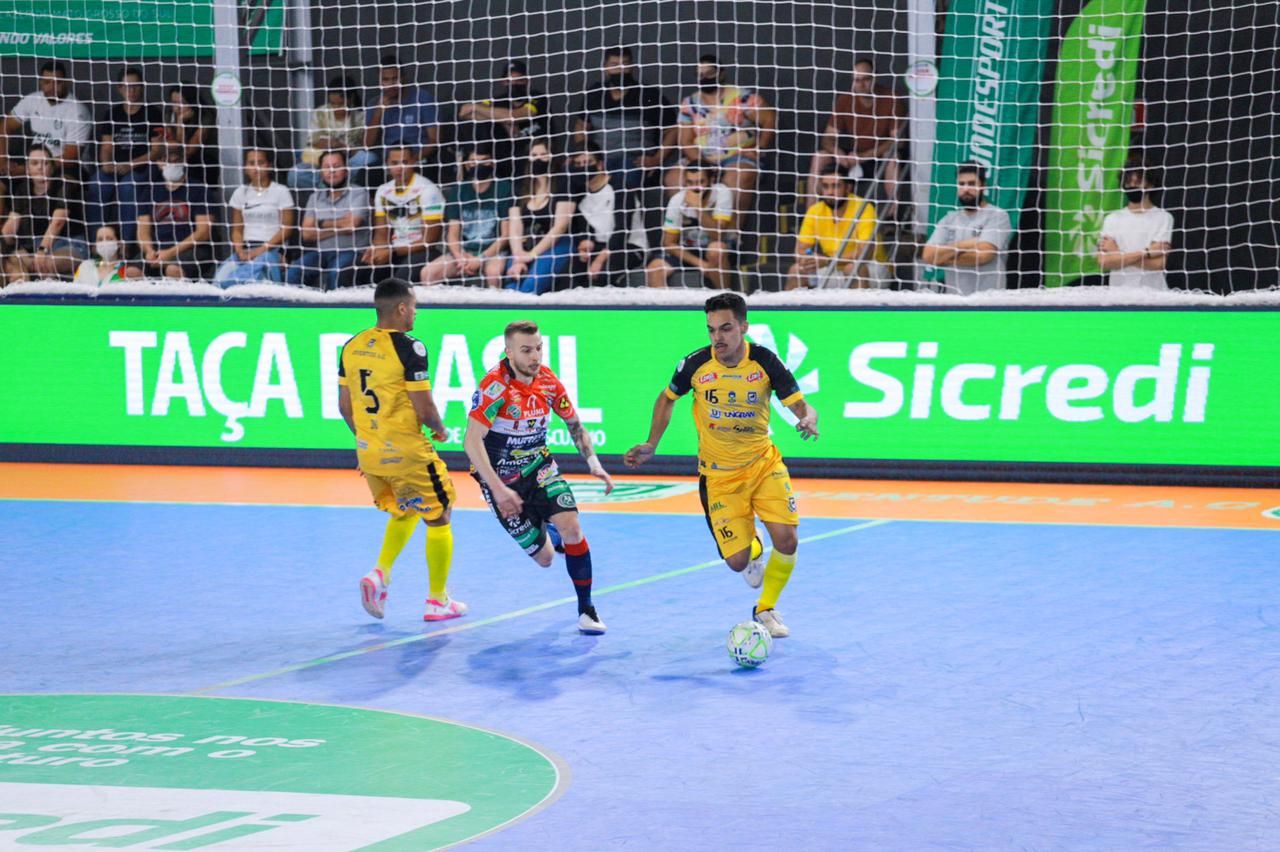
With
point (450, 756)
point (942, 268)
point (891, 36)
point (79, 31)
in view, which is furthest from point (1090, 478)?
point (79, 31)

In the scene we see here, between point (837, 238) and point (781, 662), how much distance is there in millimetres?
7392

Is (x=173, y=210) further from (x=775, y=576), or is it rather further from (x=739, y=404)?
(x=775, y=576)

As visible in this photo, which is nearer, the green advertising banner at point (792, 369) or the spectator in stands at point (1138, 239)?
the green advertising banner at point (792, 369)

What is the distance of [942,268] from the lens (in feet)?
44.0

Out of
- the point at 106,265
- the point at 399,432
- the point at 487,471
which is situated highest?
the point at 106,265

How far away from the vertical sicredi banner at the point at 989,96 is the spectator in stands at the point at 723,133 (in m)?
1.63

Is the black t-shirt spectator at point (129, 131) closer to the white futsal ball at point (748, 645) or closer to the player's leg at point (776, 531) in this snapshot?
the player's leg at point (776, 531)

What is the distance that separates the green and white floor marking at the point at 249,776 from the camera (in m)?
4.77

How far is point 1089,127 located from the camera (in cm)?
1385

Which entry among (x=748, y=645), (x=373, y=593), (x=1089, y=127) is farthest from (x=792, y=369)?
(x=748, y=645)

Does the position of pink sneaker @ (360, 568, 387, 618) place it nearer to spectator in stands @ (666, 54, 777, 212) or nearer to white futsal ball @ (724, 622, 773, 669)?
white futsal ball @ (724, 622, 773, 669)

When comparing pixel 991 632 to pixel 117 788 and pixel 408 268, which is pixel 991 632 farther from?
pixel 408 268

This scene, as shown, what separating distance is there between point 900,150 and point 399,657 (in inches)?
337

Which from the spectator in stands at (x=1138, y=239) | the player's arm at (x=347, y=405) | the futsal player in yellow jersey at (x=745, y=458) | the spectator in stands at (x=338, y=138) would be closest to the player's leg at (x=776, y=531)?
the futsal player in yellow jersey at (x=745, y=458)
